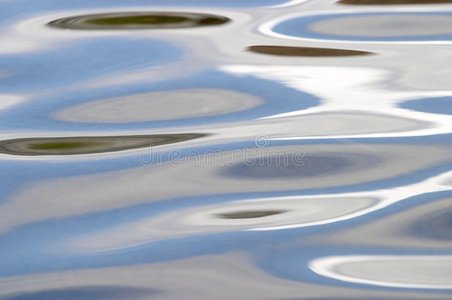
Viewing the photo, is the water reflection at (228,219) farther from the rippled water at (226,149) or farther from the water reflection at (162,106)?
the water reflection at (162,106)

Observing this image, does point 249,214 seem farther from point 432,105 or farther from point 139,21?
point 139,21

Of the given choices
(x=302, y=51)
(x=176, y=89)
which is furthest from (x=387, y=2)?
(x=176, y=89)

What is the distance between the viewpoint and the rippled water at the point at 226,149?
1.21 m

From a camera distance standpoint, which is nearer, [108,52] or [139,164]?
[139,164]

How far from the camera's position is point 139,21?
1.88 metres

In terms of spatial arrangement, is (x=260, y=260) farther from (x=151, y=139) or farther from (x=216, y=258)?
(x=151, y=139)

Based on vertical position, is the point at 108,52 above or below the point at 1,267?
above

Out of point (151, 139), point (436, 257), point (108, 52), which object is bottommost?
point (436, 257)

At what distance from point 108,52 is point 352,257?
0.74 meters

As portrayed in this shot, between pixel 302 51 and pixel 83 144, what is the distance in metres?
0.49

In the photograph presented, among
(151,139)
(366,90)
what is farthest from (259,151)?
(366,90)

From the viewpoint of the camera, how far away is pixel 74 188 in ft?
4.59

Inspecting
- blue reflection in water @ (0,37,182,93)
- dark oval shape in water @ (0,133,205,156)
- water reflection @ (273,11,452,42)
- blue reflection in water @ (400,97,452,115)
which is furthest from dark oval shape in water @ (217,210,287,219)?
water reflection @ (273,11,452,42)

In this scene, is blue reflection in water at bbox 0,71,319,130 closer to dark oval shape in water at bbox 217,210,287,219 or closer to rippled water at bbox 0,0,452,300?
rippled water at bbox 0,0,452,300
